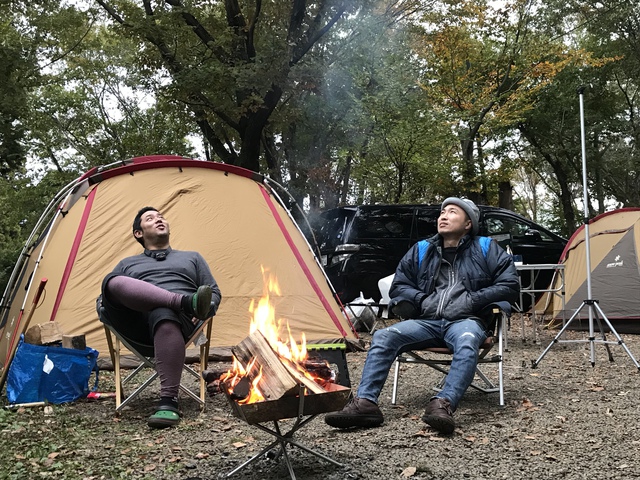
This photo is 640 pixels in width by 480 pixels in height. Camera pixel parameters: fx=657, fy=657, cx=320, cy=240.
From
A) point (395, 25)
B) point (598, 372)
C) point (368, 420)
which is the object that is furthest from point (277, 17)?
point (368, 420)

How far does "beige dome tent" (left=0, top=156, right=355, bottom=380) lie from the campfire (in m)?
2.63

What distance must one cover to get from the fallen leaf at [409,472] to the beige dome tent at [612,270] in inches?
201

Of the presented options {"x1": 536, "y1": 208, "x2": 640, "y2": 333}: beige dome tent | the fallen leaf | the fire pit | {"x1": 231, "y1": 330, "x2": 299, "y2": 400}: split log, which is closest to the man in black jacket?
the fallen leaf

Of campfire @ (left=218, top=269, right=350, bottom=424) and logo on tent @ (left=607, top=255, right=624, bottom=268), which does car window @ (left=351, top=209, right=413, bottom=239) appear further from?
campfire @ (left=218, top=269, right=350, bottom=424)

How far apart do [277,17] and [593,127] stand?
421 inches

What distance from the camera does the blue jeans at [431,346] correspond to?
3.47 meters

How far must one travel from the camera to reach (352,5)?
10984 mm

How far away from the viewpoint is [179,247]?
5.44 metres

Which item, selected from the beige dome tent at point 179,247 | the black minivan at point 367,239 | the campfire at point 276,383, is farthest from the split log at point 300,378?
the black minivan at point 367,239

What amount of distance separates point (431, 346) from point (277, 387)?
1.66 m

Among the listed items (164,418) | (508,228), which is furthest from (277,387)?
(508,228)

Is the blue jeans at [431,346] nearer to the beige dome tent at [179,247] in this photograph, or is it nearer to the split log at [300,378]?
the split log at [300,378]

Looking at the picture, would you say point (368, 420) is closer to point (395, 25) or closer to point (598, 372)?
point (598, 372)

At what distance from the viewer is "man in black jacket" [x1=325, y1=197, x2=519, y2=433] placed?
3.50 meters
